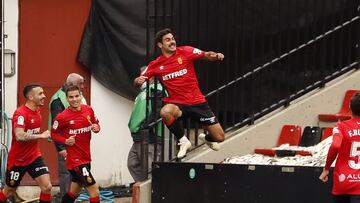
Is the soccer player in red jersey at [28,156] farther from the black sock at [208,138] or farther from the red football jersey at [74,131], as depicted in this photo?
the black sock at [208,138]

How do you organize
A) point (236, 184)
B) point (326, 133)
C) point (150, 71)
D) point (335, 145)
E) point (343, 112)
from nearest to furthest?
point (335, 145), point (236, 184), point (150, 71), point (326, 133), point (343, 112)

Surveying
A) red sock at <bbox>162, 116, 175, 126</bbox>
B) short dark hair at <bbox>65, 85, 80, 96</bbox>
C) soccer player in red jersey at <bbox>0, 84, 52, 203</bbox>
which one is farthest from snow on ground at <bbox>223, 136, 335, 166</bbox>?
soccer player in red jersey at <bbox>0, 84, 52, 203</bbox>

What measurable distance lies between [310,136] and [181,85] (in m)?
1.92

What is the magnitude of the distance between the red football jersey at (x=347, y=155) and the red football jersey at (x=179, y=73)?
10.9 feet

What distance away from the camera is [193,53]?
499 inches

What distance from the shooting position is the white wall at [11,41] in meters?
15.2

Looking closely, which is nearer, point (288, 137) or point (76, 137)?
point (76, 137)

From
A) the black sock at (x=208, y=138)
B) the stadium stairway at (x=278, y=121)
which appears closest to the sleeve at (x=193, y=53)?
the black sock at (x=208, y=138)

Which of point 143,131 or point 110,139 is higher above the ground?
point 143,131

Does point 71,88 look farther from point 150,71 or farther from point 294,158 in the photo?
point 294,158

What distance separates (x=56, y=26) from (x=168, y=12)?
106 inches

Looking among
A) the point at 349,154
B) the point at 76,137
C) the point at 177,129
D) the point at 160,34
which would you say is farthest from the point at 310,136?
the point at 349,154

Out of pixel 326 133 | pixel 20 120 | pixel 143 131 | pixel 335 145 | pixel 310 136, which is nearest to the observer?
pixel 335 145

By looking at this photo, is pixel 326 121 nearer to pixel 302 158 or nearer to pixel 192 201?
Result: pixel 302 158
